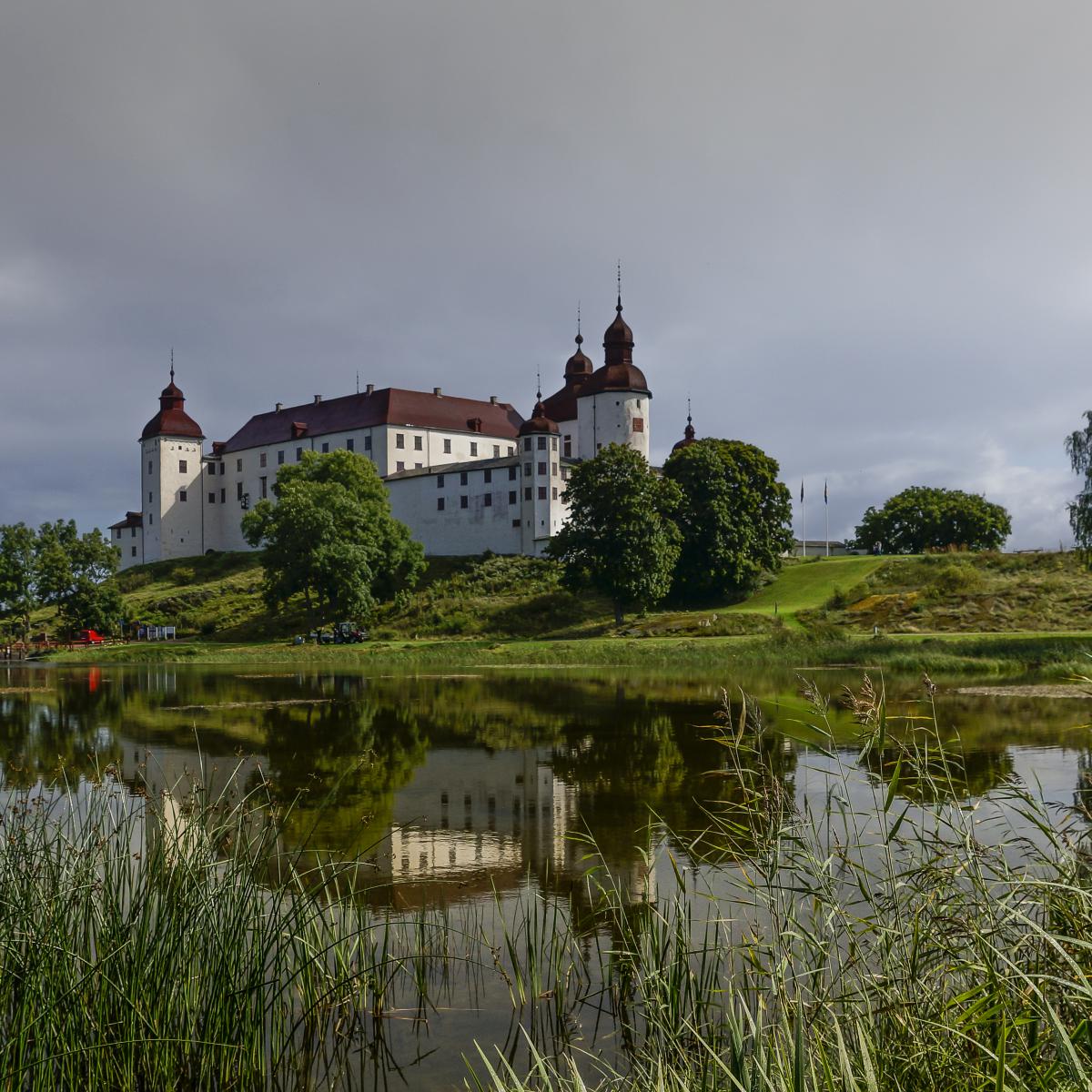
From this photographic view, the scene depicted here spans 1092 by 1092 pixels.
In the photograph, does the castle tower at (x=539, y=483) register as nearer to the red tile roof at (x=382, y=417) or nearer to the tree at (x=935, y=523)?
the red tile roof at (x=382, y=417)

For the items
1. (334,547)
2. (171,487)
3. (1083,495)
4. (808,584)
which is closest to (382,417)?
(171,487)

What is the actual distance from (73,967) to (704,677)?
30368mm

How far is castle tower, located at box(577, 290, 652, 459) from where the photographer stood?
297 feet

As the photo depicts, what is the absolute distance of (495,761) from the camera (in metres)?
18.3

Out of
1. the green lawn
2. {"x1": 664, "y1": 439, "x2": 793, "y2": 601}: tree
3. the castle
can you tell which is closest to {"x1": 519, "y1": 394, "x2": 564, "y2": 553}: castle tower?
the castle

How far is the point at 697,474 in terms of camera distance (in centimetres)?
A: 6919

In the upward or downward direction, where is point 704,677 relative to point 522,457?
downward

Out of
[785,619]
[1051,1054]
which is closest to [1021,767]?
[1051,1054]

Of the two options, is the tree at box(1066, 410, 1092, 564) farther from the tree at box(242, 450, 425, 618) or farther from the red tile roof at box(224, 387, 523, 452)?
the red tile roof at box(224, 387, 523, 452)

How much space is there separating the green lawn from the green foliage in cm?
4369

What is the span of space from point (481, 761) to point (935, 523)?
7903cm

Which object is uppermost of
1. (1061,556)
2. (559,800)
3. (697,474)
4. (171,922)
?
(697,474)

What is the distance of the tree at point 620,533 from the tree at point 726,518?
2675 mm

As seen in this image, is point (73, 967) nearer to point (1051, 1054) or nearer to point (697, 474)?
point (1051, 1054)
